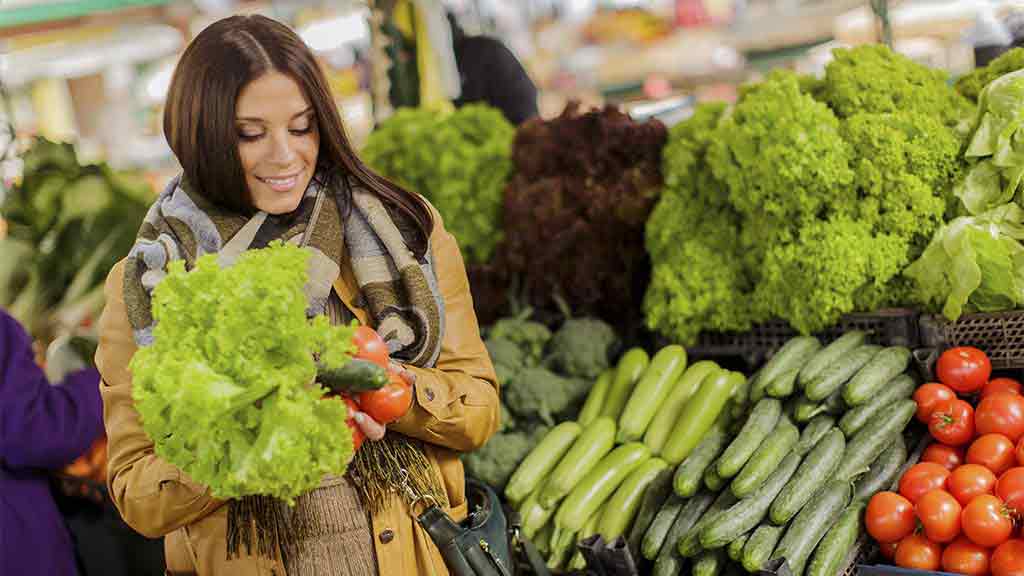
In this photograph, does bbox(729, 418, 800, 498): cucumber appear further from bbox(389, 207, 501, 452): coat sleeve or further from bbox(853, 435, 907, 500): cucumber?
bbox(389, 207, 501, 452): coat sleeve

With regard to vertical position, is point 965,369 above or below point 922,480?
above

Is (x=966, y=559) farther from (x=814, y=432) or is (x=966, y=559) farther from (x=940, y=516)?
(x=814, y=432)

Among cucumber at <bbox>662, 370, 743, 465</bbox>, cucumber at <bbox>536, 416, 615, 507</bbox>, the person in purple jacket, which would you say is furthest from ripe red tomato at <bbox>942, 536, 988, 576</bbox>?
the person in purple jacket

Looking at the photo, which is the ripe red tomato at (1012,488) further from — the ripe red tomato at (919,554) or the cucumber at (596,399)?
the cucumber at (596,399)

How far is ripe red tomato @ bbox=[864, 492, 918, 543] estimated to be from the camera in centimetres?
264

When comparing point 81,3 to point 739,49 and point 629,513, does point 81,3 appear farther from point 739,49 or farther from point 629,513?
point 629,513

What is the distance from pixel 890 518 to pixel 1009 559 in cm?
33

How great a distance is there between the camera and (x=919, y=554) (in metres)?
2.55

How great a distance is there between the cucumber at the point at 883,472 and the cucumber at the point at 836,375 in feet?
0.80

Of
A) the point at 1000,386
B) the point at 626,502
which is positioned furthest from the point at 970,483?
→ the point at 626,502

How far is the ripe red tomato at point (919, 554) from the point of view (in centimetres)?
254

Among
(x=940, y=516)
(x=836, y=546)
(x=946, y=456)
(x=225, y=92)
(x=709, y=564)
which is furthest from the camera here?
(x=946, y=456)

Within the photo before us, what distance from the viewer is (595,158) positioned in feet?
13.1

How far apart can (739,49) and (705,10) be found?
3.26 ft
